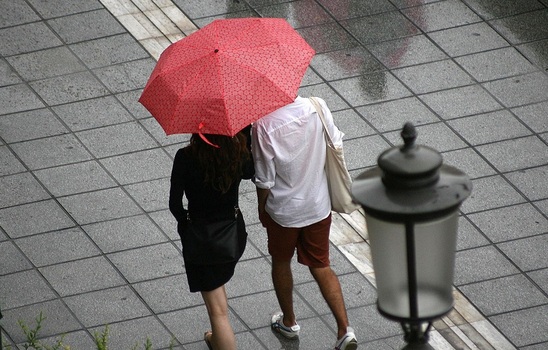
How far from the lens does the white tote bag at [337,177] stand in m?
6.57

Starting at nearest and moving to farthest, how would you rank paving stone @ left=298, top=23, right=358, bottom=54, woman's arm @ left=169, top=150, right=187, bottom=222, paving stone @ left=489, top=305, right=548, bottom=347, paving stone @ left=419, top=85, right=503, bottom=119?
1. woman's arm @ left=169, top=150, right=187, bottom=222
2. paving stone @ left=489, top=305, right=548, bottom=347
3. paving stone @ left=419, top=85, right=503, bottom=119
4. paving stone @ left=298, top=23, right=358, bottom=54

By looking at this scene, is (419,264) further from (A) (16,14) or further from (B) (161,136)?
(A) (16,14)

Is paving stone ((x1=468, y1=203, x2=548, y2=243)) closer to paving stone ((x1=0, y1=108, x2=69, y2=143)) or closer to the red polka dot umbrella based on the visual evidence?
the red polka dot umbrella

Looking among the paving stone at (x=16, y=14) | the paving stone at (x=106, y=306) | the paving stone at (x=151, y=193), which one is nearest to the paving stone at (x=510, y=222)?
the paving stone at (x=151, y=193)

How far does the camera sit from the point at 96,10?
10.9 meters

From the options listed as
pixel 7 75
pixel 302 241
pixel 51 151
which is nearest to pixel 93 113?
pixel 51 151

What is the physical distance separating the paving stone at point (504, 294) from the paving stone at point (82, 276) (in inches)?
91.0

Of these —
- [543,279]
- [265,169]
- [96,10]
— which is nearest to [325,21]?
[96,10]

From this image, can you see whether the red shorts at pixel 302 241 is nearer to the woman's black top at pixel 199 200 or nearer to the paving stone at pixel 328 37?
the woman's black top at pixel 199 200

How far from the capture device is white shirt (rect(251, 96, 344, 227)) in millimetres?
6348

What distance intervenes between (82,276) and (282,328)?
4.82 ft

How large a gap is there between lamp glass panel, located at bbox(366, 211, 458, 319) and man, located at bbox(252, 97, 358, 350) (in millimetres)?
2216

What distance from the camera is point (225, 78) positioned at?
19.9 feet

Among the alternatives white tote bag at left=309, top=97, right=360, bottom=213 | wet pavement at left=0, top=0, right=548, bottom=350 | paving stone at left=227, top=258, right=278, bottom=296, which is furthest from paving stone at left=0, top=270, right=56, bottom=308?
white tote bag at left=309, top=97, right=360, bottom=213
